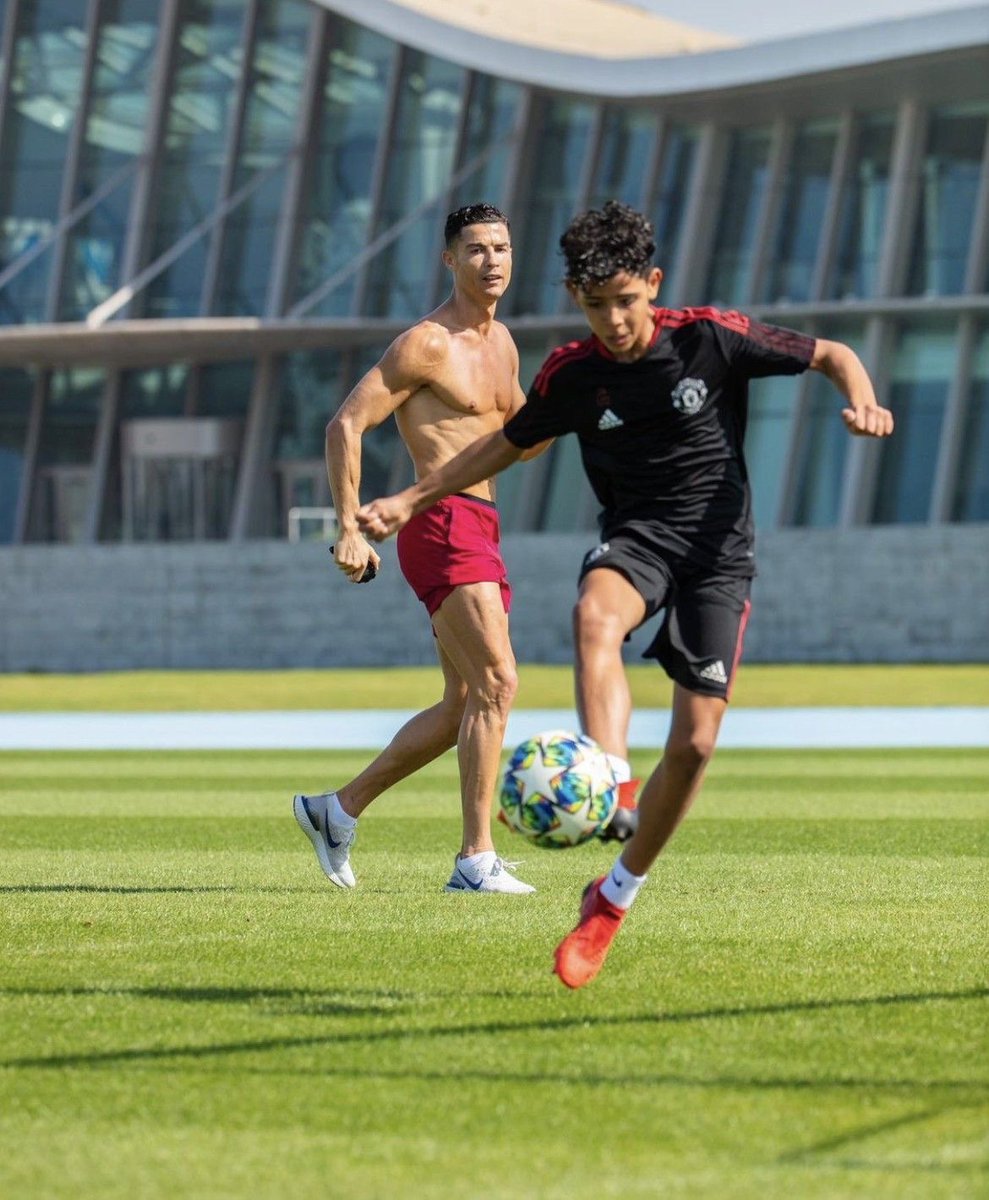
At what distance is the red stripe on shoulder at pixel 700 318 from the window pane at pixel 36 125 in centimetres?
3973

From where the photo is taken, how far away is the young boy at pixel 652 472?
6.40 metres

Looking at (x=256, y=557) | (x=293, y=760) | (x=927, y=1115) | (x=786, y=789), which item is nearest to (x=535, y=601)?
(x=256, y=557)

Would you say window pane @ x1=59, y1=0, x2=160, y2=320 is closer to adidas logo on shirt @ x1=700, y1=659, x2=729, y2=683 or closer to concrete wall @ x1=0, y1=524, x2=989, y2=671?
concrete wall @ x1=0, y1=524, x2=989, y2=671

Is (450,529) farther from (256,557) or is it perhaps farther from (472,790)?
(256,557)

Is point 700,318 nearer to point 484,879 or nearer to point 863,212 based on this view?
point 484,879

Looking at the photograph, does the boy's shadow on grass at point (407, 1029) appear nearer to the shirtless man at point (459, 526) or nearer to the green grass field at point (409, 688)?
the shirtless man at point (459, 526)

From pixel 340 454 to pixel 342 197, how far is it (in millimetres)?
35401

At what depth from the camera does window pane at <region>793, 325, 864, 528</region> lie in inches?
1501

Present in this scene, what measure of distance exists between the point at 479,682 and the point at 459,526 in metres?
0.62

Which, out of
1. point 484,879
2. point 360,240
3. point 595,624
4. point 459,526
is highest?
point 360,240

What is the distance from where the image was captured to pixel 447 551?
29.2 ft

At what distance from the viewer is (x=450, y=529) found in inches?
351

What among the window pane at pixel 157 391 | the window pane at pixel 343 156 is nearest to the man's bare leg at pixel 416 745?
the window pane at pixel 343 156

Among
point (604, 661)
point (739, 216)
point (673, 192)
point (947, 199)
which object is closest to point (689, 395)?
point (604, 661)
